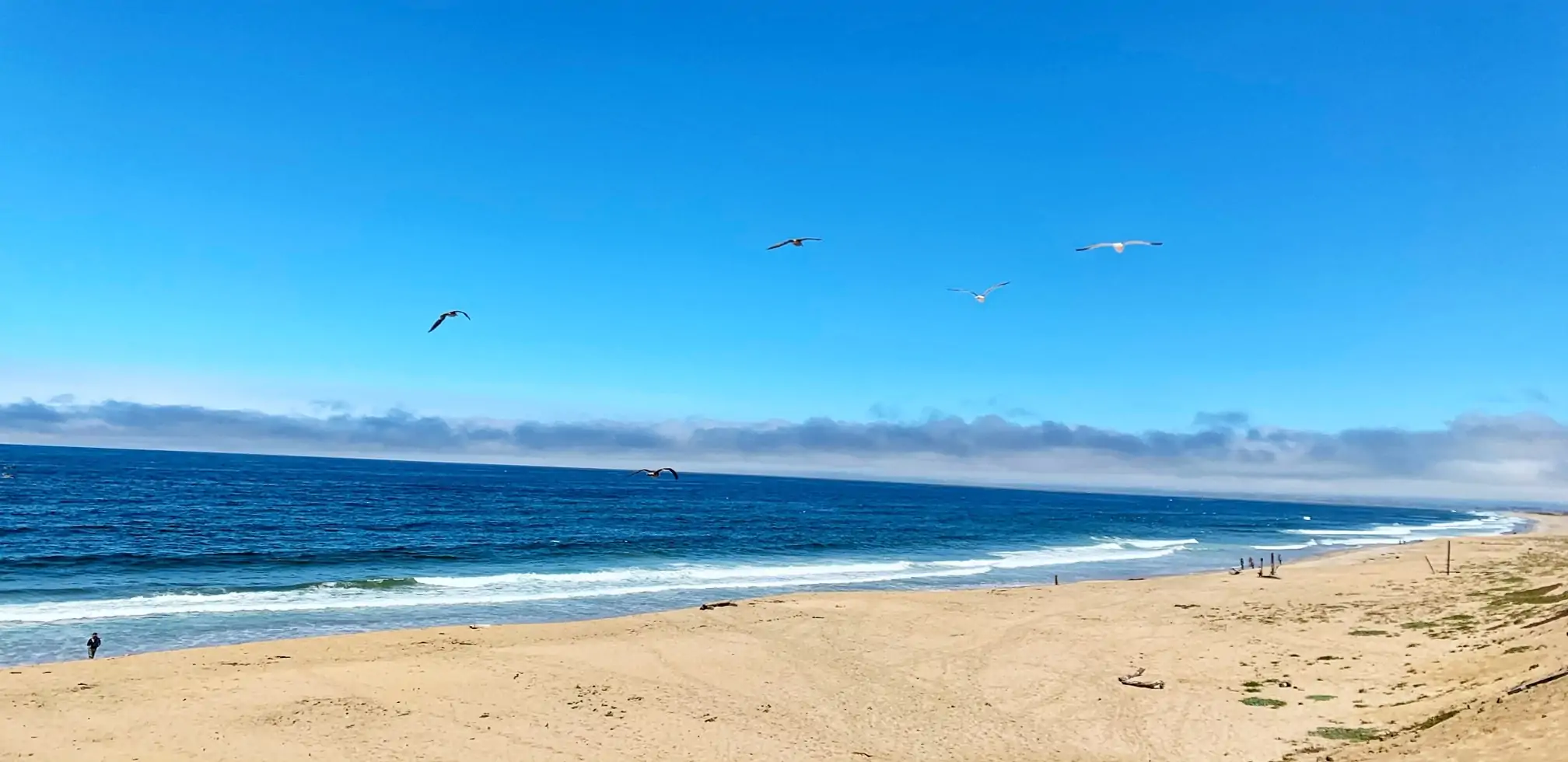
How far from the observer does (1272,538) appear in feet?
283

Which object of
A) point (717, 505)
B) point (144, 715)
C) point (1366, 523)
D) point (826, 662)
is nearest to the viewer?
point (144, 715)

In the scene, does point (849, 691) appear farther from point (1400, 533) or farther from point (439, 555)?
point (1400, 533)

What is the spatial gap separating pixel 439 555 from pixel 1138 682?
130ft

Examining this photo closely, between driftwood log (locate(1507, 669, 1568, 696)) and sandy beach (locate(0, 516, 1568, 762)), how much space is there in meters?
0.44

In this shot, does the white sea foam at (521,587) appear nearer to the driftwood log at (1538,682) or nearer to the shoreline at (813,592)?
the shoreline at (813,592)

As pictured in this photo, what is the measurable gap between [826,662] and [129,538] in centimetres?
4751

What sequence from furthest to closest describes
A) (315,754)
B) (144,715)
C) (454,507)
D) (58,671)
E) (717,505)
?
(717,505), (454,507), (58,671), (144,715), (315,754)

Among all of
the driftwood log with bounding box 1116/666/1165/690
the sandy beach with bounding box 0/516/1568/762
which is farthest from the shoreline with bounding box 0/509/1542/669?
the driftwood log with bounding box 1116/666/1165/690

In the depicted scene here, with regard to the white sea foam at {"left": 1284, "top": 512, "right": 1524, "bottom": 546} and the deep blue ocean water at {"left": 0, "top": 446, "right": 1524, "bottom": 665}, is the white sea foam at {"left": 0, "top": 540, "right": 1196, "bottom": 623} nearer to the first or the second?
the deep blue ocean water at {"left": 0, "top": 446, "right": 1524, "bottom": 665}

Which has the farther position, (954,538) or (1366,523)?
(1366,523)

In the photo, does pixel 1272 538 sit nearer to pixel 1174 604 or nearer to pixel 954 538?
pixel 954 538

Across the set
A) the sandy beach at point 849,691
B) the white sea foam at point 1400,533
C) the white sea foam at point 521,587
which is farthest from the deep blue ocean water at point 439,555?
the sandy beach at point 849,691

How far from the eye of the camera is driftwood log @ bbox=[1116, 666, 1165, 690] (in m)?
19.8

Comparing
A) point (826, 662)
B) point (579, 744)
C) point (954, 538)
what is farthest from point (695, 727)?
point (954, 538)
